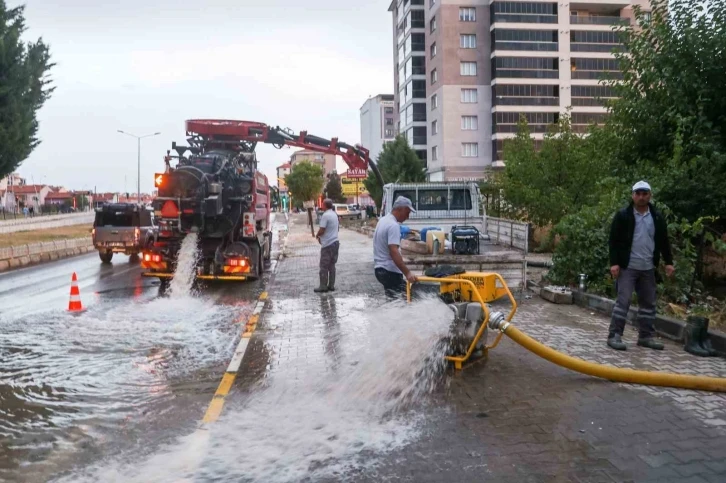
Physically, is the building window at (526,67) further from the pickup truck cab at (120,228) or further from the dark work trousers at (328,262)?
the dark work trousers at (328,262)

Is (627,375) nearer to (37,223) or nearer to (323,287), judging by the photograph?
(323,287)

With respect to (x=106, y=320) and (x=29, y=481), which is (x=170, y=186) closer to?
(x=106, y=320)

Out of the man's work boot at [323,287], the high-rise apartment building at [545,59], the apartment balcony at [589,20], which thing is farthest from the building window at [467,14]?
the man's work boot at [323,287]

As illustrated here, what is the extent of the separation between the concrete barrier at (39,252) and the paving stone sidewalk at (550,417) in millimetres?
16345

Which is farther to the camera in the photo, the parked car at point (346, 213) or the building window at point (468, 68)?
the parked car at point (346, 213)

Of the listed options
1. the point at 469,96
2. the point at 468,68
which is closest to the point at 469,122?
the point at 469,96

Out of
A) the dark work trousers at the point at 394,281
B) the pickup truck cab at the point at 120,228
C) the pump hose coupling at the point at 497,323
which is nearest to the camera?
the pump hose coupling at the point at 497,323

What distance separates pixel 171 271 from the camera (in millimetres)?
13469

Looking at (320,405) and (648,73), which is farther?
(648,73)

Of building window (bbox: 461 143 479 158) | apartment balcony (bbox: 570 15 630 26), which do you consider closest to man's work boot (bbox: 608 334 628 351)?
building window (bbox: 461 143 479 158)

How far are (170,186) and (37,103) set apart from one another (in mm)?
16659

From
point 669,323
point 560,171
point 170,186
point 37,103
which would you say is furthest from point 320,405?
point 37,103

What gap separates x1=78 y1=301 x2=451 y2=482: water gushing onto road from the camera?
421 cm

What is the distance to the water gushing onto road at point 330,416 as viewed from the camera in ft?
13.8
